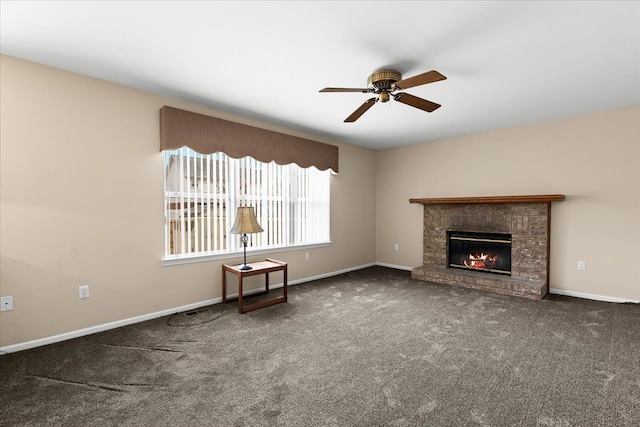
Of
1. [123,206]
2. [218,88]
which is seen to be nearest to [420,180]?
[218,88]

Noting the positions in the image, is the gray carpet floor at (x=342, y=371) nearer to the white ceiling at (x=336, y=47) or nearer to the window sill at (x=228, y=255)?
the window sill at (x=228, y=255)

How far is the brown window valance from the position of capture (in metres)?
3.24

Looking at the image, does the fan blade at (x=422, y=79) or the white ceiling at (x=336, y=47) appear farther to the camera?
the fan blade at (x=422, y=79)

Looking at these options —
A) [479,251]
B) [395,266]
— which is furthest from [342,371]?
[395,266]

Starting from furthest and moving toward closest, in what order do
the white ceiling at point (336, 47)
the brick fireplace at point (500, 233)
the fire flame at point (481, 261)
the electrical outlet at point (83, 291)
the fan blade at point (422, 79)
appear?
the fire flame at point (481, 261), the brick fireplace at point (500, 233), the electrical outlet at point (83, 291), the fan blade at point (422, 79), the white ceiling at point (336, 47)

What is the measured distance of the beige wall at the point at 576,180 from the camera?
3598 millimetres

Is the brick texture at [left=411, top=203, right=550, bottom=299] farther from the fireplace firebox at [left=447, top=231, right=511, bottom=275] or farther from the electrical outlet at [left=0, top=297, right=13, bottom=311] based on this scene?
the electrical outlet at [left=0, top=297, right=13, bottom=311]

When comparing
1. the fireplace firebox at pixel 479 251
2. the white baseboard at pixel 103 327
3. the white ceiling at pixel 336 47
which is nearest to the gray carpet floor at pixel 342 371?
the white baseboard at pixel 103 327

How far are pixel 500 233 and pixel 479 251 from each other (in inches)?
18.5

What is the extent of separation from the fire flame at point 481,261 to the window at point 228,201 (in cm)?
257

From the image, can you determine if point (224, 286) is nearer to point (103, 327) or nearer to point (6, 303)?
point (103, 327)

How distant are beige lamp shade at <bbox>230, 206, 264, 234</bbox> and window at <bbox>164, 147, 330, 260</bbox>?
0.33 metres

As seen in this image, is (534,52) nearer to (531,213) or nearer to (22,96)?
(531,213)

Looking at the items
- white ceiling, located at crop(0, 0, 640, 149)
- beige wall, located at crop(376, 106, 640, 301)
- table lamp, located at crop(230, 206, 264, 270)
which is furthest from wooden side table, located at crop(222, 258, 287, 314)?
beige wall, located at crop(376, 106, 640, 301)
